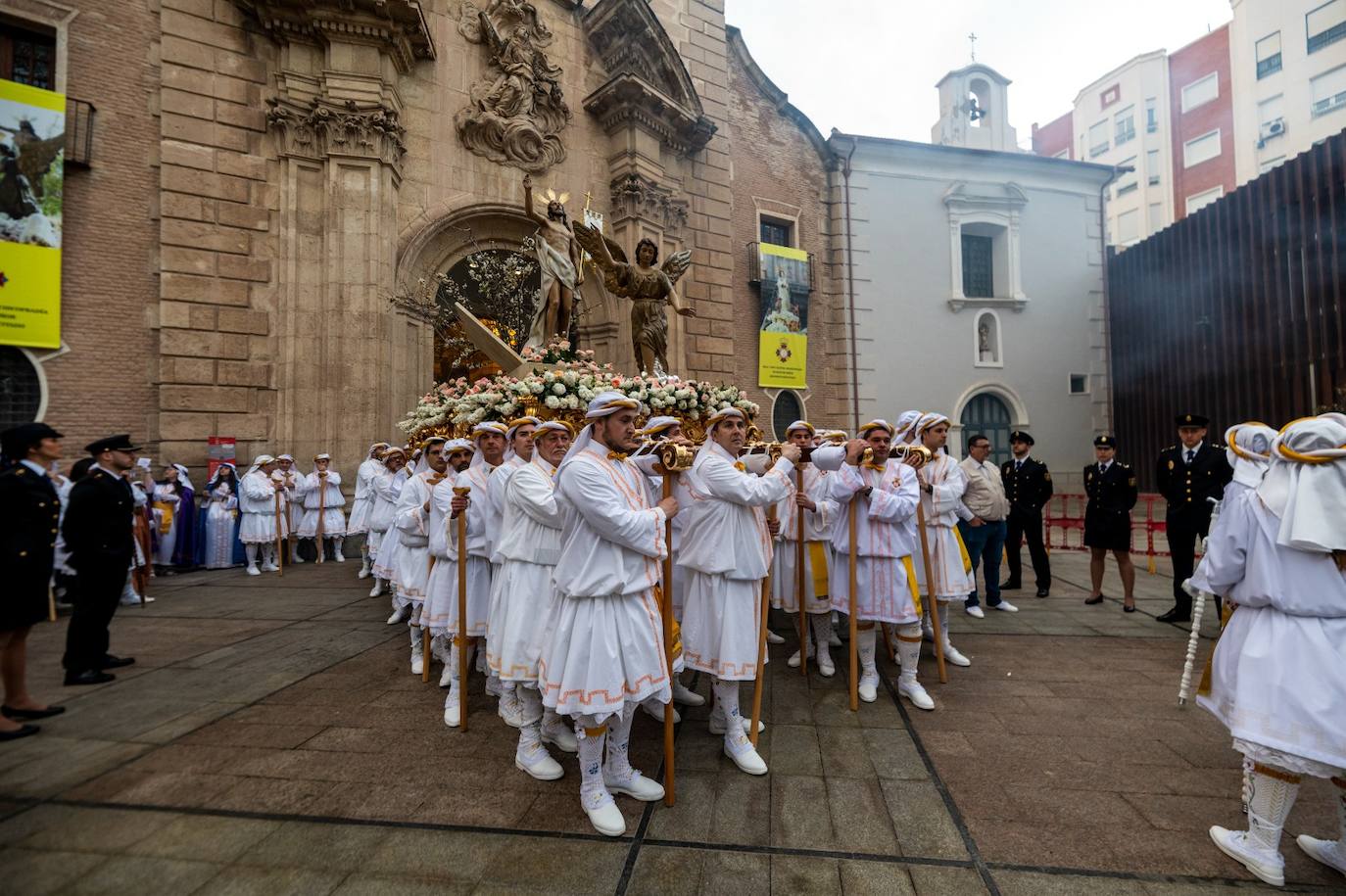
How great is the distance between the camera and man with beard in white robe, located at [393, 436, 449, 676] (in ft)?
17.6

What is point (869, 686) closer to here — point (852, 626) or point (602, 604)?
point (852, 626)

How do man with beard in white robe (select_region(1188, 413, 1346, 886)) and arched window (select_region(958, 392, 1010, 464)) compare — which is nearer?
man with beard in white robe (select_region(1188, 413, 1346, 886))

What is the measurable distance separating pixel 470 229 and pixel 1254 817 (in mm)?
14185

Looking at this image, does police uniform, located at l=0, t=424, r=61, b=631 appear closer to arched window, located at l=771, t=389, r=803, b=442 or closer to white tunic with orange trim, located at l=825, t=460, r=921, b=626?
white tunic with orange trim, located at l=825, t=460, r=921, b=626

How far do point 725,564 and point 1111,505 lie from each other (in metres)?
6.11

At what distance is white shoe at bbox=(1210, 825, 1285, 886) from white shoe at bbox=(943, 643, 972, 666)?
2527mm

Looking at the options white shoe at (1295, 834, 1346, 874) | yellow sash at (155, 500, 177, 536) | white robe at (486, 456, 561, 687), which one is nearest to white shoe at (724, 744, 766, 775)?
white robe at (486, 456, 561, 687)

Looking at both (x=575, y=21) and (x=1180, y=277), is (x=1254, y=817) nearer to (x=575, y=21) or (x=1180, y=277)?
(x=575, y=21)

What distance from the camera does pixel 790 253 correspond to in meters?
18.3

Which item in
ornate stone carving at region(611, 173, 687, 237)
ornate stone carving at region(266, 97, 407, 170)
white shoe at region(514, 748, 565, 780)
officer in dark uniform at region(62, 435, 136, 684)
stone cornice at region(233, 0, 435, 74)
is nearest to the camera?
white shoe at region(514, 748, 565, 780)

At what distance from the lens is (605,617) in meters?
3.10

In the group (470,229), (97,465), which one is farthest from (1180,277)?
(97,465)

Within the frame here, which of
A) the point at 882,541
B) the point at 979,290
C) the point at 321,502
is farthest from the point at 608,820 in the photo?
the point at 979,290

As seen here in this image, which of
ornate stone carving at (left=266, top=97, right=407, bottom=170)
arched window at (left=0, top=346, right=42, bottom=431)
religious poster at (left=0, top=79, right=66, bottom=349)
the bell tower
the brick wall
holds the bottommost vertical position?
arched window at (left=0, top=346, right=42, bottom=431)
